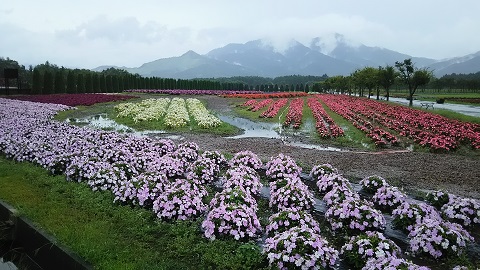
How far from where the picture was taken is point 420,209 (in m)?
7.38

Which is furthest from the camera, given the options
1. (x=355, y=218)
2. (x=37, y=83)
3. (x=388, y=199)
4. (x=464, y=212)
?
(x=37, y=83)

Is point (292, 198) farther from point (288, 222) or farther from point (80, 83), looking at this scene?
point (80, 83)

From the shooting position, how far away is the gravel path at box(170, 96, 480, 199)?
11.2 m

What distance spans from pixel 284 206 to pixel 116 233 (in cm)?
332

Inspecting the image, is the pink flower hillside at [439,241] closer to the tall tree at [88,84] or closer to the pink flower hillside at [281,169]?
the pink flower hillside at [281,169]

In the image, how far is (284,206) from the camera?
7910 mm

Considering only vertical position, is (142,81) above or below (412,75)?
below

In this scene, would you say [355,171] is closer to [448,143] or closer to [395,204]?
[395,204]

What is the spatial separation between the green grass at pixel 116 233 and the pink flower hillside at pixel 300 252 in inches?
18.2

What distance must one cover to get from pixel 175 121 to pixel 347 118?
12711 mm

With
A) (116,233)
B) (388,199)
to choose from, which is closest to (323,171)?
(388,199)

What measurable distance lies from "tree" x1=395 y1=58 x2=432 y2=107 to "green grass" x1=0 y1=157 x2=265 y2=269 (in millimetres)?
44682

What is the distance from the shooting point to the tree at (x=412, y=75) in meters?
45.7

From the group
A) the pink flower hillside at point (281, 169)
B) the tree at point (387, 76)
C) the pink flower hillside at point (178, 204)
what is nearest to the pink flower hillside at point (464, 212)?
the pink flower hillside at point (281, 169)
